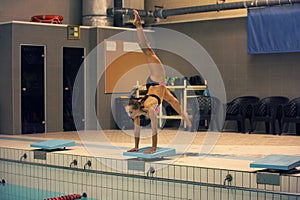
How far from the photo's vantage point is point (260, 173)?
6086 mm

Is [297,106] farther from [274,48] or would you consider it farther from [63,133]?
[63,133]

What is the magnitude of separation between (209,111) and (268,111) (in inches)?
50.5

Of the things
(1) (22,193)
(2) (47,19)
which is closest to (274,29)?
(2) (47,19)

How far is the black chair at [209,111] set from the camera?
12305 mm

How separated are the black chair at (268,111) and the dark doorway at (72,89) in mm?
3591

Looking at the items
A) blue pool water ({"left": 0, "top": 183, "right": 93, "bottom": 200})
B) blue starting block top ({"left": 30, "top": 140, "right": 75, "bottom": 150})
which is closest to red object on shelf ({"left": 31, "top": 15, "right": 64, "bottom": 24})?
blue starting block top ({"left": 30, "top": 140, "right": 75, "bottom": 150})

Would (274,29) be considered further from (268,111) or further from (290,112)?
(290,112)

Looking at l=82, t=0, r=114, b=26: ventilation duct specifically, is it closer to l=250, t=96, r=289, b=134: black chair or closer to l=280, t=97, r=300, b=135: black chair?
l=250, t=96, r=289, b=134: black chair

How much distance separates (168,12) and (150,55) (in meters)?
6.16

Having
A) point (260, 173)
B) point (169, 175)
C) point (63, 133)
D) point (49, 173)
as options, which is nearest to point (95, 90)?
point (63, 133)

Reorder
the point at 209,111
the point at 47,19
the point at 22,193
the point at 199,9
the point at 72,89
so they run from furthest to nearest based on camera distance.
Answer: the point at 199,9 → the point at 72,89 → the point at 47,19 → the point at 209,111 → the point at 22,193

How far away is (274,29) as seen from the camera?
11.9 m

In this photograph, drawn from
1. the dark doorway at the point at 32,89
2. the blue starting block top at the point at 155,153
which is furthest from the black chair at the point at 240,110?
the blue starting block top at the point at 155,153

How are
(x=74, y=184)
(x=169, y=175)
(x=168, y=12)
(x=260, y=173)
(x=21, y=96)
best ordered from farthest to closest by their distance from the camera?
(x=168, y=12)
(x=21, y=96)
(x=74, y=184)
(x=169, y=175)
(x=260, y=173)
